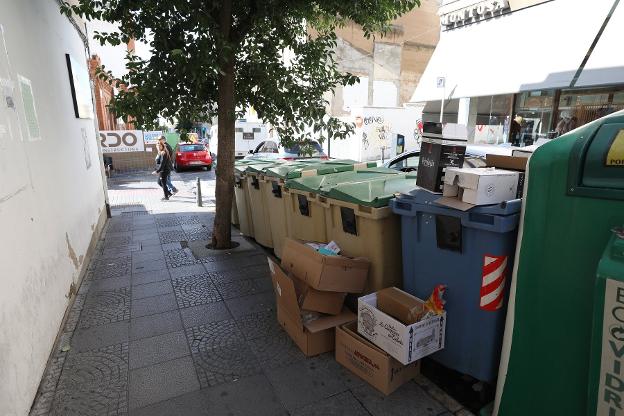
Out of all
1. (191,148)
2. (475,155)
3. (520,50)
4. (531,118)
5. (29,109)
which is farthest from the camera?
(191,148)

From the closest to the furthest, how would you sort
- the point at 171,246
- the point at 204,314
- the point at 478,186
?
1. the point at 478,186
2. the point at 204,314
3. the point at 171,246

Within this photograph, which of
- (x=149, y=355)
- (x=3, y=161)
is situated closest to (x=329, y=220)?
(x=149, y=355)

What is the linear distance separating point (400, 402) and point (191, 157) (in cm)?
1677

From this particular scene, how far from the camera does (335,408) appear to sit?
2.61m

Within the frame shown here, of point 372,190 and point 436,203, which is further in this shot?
point 372,190

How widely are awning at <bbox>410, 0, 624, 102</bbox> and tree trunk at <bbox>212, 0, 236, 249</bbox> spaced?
31.9 ft

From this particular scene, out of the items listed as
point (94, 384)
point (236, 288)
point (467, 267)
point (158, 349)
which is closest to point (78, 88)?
point (236, 288)

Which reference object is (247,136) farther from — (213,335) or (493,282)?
(493,282)

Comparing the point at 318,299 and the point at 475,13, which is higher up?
the point at 475,13

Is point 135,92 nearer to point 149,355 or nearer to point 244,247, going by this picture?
point 244,247

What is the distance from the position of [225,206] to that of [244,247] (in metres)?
0.76

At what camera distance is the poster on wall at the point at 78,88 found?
6.05m

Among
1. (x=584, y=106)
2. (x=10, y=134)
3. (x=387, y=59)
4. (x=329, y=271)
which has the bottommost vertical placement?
(x=329, y=271)

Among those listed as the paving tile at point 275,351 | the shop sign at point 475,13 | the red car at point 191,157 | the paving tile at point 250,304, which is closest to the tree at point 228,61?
the paving tile at point 250,304
